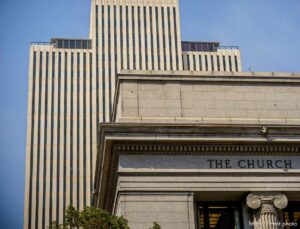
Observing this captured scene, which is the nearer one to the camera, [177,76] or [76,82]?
[177,76]

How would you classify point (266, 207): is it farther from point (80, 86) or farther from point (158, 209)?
point (80, 86)

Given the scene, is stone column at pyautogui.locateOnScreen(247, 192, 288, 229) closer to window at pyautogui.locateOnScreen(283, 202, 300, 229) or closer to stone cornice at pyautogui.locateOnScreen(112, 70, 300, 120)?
window at pyautogui.locateOnScreen(283, 202, 300, 229)

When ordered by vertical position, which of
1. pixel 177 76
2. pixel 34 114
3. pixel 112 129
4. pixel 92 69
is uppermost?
pixel 92 69

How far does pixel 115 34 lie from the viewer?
135m

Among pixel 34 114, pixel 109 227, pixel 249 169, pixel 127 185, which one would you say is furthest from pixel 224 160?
pixel 34 114

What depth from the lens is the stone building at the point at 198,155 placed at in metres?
32.8

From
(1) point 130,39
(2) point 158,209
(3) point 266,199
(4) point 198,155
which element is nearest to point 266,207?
(3) point 266,199

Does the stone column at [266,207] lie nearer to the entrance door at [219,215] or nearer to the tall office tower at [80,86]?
the entrance door at [219,215]

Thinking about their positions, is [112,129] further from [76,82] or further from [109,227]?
[76,82]

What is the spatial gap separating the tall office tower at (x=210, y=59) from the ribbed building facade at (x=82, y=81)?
211 millimetres

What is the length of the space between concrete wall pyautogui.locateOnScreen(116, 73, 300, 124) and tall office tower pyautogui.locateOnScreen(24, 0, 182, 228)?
9118 centimetres

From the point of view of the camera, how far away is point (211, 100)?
3603 cm

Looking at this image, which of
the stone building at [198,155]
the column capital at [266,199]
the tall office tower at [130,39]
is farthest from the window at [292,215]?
the tall office tower at [130,39]

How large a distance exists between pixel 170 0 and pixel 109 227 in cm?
11437
